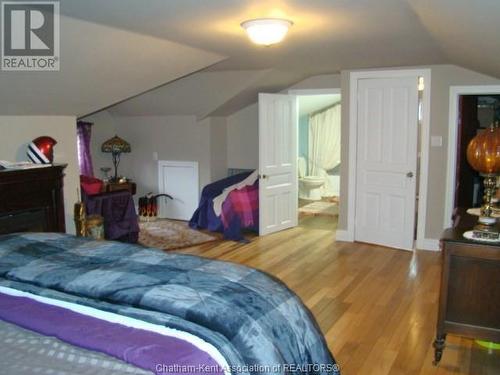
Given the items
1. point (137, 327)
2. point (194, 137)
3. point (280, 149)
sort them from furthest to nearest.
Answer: point (194, 137), point (280, 149), point (137, 327)

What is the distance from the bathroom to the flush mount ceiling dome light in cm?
511

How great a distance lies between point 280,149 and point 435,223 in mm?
2166

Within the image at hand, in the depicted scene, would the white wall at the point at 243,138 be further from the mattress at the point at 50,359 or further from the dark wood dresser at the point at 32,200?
the mattress at the point at 50,359

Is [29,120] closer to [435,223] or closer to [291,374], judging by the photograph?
[291,374]

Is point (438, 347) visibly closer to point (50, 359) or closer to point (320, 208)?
point (50, 359)

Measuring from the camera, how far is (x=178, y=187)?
7.08 meters

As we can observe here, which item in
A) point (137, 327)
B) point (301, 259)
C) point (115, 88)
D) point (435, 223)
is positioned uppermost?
point (115, 88)

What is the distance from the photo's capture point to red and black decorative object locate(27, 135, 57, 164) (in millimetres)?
3990

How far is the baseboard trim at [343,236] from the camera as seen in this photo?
5.69m

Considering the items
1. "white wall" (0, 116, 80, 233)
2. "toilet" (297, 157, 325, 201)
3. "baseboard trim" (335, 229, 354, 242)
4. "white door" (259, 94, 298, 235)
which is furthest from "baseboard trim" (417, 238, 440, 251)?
"white wall" (0, 116, 80, 233)

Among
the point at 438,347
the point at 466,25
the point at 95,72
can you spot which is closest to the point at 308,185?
the point at 95,72

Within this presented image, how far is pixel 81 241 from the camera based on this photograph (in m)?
2.16

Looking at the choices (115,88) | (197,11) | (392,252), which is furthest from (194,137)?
(197,11)

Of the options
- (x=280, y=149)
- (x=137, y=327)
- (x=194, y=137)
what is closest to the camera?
(x=137, y=327)
